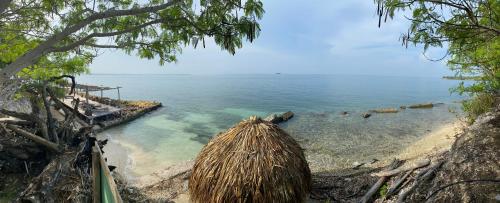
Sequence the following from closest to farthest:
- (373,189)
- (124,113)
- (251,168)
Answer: (251,168)
(373,189)
(124,113)

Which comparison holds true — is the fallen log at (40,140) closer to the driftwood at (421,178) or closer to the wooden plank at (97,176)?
the wooden plank at (97,176)

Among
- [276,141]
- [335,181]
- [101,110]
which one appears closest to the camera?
[276,141]

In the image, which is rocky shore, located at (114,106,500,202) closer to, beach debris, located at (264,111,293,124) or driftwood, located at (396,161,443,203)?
driftwood, located at (396,161,443,203)

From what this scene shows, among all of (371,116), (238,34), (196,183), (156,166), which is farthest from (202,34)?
(371,116)

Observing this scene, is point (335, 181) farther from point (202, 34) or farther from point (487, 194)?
point (202, 34)

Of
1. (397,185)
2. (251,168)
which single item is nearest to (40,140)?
(251,168)

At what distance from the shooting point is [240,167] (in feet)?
27.7

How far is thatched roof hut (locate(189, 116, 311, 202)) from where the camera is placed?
324 inches

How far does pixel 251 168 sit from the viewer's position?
8.37 m

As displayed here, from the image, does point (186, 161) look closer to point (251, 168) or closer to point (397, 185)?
point (251, 168)

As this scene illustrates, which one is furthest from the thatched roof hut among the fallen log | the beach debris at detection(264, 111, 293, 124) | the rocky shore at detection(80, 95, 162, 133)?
the beach debris at detection(264, 111, 293, 124)

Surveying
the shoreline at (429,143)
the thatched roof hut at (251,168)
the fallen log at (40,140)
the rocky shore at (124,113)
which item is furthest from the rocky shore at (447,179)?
the rocky shore at (124,113)

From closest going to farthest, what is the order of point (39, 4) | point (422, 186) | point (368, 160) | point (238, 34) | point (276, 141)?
point (238, 34) < point (39, 4) < point (422, 186) < point (276, 141) < point (368, 160)

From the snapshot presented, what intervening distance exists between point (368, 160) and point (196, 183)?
12.6m
